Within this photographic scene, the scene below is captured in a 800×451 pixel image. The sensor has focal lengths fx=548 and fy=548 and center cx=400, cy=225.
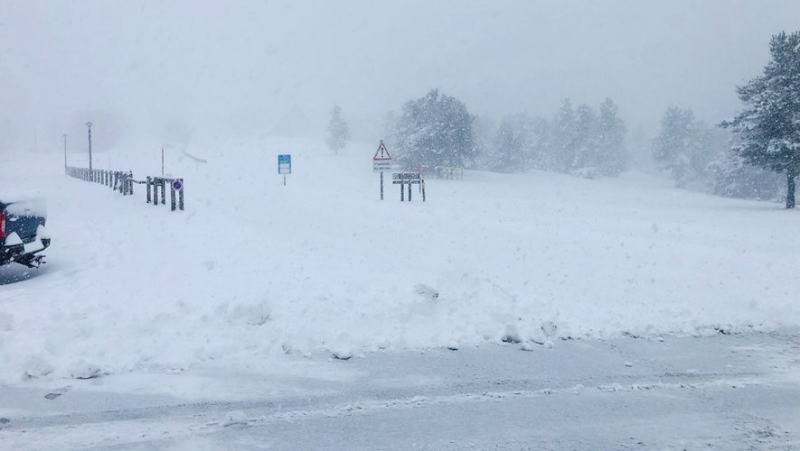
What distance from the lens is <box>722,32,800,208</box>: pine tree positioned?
30906 mm

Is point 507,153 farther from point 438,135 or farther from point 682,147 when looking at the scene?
point 682,147

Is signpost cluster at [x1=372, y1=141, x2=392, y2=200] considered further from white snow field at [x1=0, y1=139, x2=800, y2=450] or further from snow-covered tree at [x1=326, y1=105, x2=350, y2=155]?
snow-covered tree at [x1=326, y1=105, x2=350, y2=155]

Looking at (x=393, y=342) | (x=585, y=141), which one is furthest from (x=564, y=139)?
(x=393, y=342)

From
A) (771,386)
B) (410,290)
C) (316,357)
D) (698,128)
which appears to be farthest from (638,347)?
(698,128)

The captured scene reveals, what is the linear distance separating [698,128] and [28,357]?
96634 mm

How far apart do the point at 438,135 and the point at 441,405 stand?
189 feet

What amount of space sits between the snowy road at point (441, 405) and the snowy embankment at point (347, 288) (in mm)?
647

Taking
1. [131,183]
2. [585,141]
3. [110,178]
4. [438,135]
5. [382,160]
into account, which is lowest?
[131,183]

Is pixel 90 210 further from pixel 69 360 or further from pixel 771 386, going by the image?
pixel 771 386

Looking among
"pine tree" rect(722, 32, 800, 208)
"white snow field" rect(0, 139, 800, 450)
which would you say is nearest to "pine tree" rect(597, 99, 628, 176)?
"pine tree" rect(722, 32, 800, 208)

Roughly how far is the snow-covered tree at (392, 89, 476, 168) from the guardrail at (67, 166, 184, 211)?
112ft

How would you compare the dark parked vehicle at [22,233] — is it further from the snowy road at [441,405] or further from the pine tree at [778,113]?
the pine tree at [778,113]

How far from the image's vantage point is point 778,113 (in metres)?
31.2

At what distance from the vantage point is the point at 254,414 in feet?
16.7
